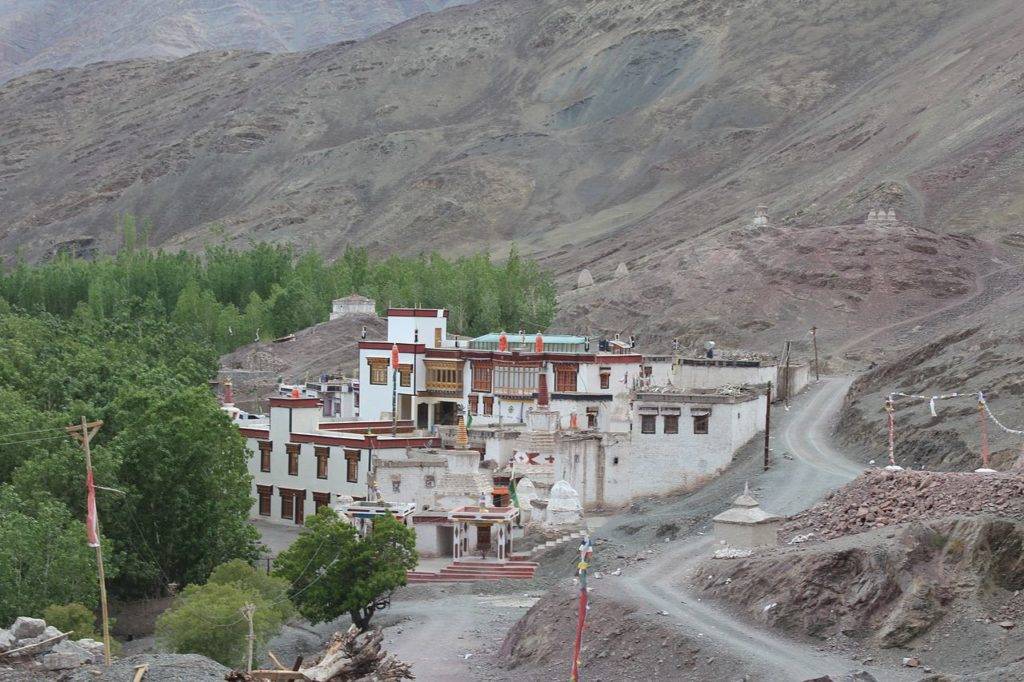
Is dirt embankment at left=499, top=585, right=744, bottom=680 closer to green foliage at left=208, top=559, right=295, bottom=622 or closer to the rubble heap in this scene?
the rubble heap

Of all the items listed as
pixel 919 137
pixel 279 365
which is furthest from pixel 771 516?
pixel 919 137

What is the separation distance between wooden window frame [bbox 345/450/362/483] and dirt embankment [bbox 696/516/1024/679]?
88.9 ft

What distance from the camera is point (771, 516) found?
39781mm

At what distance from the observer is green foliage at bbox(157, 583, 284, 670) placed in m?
39.4

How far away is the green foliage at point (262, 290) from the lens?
115 metres

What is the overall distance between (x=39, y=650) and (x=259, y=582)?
14089mm

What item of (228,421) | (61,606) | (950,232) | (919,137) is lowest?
(61,606)

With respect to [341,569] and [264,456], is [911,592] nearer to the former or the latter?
[341,569]

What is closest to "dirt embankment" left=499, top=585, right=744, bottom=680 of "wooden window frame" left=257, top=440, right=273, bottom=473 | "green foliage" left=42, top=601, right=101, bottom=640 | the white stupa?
"green foliage" left=42, top=601, right=101, bottom=640

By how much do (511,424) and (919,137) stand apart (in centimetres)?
9379

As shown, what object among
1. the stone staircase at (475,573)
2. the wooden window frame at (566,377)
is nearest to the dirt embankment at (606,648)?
the stone staircase at (475,573)

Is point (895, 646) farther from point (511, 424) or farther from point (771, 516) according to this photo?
point (511, 424)

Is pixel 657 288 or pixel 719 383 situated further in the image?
pixel 657 288

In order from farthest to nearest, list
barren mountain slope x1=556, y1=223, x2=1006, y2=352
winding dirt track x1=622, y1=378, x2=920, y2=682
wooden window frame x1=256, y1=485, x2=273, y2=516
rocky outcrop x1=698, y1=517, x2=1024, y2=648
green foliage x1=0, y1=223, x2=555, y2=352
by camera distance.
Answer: green foliage x1=0, y1=223, x2=555, y2=352, barren mountain slope x1=556, y1=223, x2=1006, y2=352, wooden window frame x1=256, y1=485, x2=273, y2=516, rocky outcrop x1=698, y1=517, x2=1024, y2=648, winding dirt track x1=622, y1=378, x2=920, y2=682
